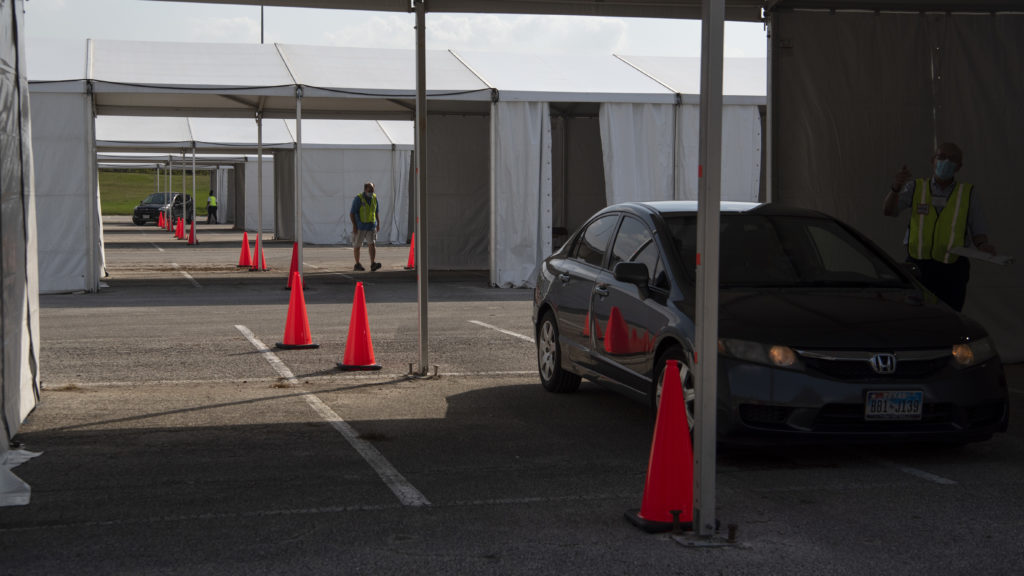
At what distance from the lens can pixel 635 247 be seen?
8.32 m

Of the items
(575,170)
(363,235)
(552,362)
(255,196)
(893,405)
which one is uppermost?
(575,170)

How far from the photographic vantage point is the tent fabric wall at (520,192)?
20906 millimetres

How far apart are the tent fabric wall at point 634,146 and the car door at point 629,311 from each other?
42.2 feet

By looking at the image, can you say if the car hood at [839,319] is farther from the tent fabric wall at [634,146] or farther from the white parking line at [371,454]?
the tent fabric wall at [634,146]

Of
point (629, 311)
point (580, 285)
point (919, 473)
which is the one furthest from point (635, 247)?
point (919, 473)

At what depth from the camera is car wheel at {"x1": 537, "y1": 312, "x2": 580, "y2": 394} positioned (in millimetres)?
9359

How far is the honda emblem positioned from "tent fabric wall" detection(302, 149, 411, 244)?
3052 centimetres

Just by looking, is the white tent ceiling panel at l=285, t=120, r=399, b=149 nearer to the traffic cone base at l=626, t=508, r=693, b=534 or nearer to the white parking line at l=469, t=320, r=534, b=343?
the white parking line at l=469, t=320, r=534, b=343

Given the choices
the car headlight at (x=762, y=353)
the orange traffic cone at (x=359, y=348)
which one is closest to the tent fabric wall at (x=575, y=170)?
the orange traffic cone at (x=359, y=348)

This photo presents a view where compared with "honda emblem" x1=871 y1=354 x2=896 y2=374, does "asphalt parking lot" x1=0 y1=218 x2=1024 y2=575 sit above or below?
below

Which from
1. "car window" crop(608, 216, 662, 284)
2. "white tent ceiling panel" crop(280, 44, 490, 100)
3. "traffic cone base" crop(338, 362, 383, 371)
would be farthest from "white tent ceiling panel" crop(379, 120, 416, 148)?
"car window" crop(608, 216, 662, 284)

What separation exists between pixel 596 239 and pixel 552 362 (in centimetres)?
106

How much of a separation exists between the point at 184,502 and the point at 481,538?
160 cm

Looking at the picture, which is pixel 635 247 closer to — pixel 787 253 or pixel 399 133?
pixel 787 253
